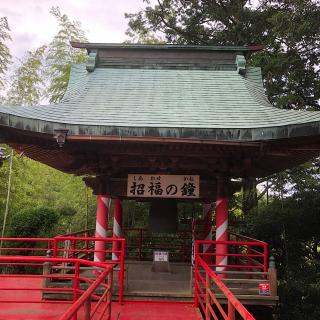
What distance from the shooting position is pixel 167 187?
727cm

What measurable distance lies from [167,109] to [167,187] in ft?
5.10

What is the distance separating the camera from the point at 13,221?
12.9 m

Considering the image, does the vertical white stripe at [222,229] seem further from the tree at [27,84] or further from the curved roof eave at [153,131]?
the tree at [27,84]

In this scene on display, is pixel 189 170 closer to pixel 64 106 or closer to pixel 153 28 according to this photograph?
pixel 64 106

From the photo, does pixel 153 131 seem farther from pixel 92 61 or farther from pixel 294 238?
pixel 294 238

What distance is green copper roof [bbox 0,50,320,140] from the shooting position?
19.9ft

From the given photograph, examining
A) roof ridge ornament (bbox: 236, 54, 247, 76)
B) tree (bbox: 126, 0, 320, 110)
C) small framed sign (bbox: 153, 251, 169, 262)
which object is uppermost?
tree (bbox: 126, 0, 320, 110)

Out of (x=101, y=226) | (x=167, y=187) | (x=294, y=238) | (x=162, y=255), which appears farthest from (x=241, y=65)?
(x=294, y=238)

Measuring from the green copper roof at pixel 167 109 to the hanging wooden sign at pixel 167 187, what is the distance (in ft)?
4.03

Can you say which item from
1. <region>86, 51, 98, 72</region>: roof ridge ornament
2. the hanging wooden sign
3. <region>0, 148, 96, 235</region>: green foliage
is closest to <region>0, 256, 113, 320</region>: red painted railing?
the hanging wooden sign

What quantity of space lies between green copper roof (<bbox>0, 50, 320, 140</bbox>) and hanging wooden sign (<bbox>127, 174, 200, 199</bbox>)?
4.03 ft

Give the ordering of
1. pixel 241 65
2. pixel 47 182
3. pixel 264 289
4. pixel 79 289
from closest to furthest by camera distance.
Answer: pixel 79 289
pixel 264 289
pixel 241 65
pixel 47 182

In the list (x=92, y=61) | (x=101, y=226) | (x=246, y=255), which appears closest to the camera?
(x=246, y=255)

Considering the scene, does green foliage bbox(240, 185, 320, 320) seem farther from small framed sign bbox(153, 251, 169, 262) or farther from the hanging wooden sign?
the hanging wooden sign
